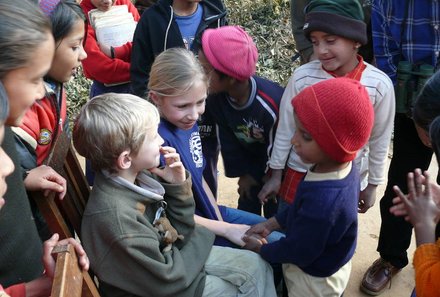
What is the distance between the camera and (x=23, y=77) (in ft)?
5.12

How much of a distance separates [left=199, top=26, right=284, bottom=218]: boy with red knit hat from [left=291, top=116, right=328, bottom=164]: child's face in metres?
0.66

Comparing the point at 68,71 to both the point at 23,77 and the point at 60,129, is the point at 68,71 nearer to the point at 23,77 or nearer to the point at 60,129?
the point at 60,129

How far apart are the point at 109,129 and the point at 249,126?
101cm

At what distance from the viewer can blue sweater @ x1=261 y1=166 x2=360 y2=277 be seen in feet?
6.14

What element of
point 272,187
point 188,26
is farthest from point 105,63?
point 272,187

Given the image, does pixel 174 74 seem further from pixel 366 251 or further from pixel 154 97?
pixel 366 251

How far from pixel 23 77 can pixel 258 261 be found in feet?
3.98

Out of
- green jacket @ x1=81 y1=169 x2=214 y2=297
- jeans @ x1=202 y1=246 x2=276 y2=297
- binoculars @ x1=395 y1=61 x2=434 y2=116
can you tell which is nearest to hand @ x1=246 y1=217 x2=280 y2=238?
jeans @ x1=202 y1=246 x2=276 y2=297

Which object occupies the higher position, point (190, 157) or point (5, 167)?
point (5, 167)

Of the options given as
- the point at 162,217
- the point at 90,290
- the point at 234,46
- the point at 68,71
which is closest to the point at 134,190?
the point at 162,217

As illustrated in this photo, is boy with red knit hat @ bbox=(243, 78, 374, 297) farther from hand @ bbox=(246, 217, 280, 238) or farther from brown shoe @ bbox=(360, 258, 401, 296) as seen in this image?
brown shoe @ bbox=(360, 258, 401, 296)

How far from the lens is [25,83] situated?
1566 mm

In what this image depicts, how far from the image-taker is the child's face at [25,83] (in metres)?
1.54

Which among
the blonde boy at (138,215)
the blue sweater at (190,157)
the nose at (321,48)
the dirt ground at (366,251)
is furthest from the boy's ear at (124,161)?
the dirt ground at (366,251)
